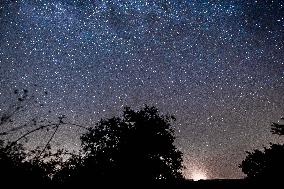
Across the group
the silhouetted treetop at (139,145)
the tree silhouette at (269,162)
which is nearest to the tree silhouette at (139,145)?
the silhouetted treetop at (139,145)

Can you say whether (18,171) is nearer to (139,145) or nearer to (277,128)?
(277,128)

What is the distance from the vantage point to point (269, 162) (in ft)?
59.1

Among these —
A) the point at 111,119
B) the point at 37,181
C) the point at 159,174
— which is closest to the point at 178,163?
the point at 159,174

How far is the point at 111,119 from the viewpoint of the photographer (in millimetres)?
46906

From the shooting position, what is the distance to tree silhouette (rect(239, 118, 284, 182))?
17.2 metres

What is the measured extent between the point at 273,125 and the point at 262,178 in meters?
3.27

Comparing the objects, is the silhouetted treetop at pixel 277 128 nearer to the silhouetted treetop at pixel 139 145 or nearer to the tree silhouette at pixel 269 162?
the tree silhouette at pixel 269 162

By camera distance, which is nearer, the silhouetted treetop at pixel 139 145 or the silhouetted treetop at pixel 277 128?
the silhouetted treetop at pixel 277 128

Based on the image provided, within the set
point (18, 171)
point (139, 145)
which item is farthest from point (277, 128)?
point (139, 145)

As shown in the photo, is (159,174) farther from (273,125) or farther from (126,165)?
(273,125)

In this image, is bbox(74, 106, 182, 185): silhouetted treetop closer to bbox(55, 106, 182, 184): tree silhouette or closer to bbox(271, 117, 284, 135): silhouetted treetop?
bbox(55, 106, 182, 184): tree silhouette

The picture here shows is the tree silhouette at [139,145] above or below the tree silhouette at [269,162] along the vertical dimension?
above

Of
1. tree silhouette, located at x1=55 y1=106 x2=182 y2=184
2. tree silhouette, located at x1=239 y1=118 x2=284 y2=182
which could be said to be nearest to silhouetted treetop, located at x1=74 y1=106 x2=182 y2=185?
tree silhouette, located at x1=55 y1=106 x2=182 y2=184

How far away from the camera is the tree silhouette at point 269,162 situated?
17156mm
